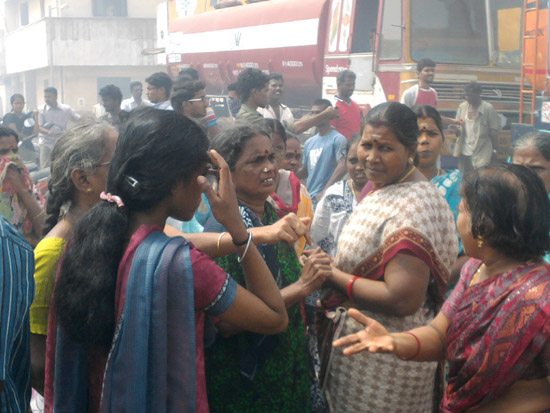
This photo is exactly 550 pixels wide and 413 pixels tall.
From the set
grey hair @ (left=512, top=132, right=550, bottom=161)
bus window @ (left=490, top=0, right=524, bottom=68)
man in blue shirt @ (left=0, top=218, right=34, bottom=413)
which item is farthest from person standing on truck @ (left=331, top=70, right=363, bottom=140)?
man in blue shirt @ (left=0, top=218, right=34, bottom=413)

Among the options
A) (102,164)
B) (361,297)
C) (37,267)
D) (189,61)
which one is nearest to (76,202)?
(102,164)

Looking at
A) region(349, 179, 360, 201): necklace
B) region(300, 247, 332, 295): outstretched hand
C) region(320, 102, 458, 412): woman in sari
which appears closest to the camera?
region(300, 247, 332, 295): outstretched hand

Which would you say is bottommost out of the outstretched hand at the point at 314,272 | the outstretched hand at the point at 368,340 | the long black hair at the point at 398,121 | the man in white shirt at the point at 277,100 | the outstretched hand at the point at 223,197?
the outstretched hand at the point at 368,340

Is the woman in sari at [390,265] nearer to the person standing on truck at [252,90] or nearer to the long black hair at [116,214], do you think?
the long black hair at [116,214]

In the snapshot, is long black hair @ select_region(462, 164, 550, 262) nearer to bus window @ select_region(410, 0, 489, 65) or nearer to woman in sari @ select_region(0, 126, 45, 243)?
woman in sari @ select_region(0, 126, 45, 243)

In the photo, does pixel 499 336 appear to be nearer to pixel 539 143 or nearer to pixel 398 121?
pixel 398 121

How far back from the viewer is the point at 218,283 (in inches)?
74.7

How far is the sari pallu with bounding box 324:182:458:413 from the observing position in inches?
101

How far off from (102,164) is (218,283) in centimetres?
86

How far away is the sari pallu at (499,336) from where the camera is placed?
1.93m

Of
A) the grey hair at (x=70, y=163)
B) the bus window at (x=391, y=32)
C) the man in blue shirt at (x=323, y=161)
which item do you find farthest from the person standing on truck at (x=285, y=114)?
the grey hair at (x=70, y=163)

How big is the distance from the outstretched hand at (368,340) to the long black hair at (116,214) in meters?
0.64

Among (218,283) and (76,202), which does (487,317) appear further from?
(76,202)

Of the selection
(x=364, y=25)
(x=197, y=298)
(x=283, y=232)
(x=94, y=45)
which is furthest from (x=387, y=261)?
(x=94, y=45)
